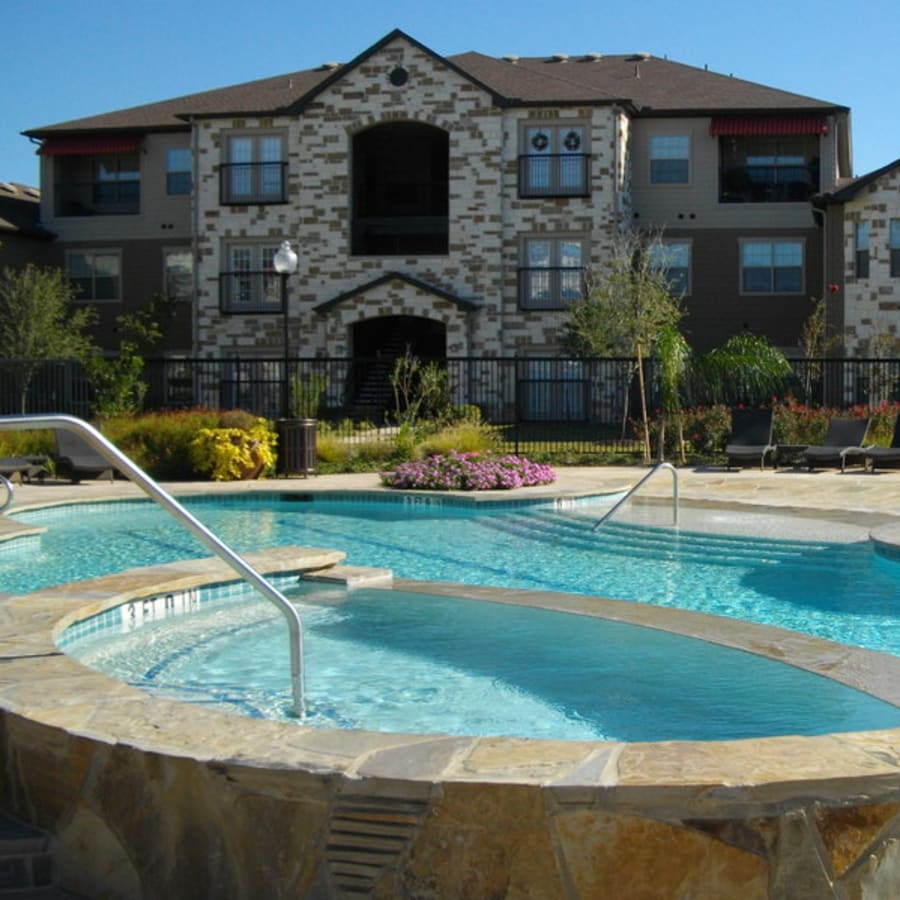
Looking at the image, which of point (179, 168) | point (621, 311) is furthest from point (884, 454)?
point (179, 168)

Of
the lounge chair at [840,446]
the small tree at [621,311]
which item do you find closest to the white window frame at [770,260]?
the small tree at [621,311]

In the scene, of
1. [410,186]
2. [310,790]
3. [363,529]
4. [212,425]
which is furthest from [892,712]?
[410,186]

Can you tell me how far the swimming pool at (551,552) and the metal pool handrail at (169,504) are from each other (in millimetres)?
4276

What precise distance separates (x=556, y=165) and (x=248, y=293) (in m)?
8.83

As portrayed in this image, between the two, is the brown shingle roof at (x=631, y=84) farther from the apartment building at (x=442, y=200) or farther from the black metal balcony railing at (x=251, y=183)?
the black metal balcony railing at (x=251, y=183)

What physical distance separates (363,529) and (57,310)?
2096 cm

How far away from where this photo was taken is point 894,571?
11492mm

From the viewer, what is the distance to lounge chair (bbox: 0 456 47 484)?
736 inches

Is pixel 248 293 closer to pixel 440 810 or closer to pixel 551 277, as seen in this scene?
pixel 551 277

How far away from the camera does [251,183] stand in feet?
112

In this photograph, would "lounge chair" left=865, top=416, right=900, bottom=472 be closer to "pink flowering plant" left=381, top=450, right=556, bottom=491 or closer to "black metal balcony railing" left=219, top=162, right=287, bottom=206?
"pink flowering plant" left=381, top=450, right=556, bottom=491

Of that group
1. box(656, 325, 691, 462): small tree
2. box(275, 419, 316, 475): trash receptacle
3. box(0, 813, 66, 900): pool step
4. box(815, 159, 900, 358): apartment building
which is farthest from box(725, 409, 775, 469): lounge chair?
box(0, 813, 66, 900): pool step

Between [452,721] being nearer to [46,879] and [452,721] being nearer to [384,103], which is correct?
[46,879]

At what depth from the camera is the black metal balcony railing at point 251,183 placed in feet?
112
